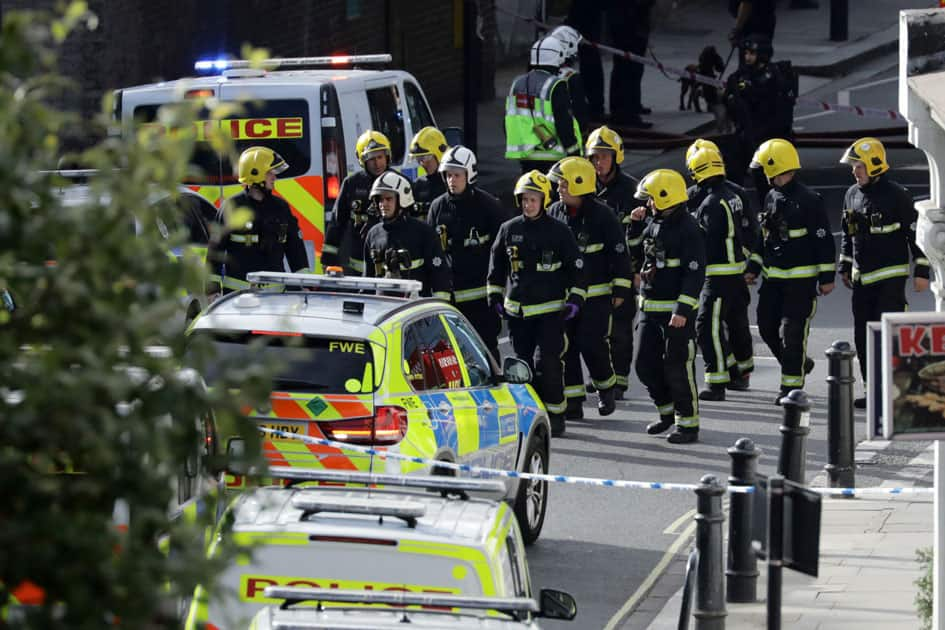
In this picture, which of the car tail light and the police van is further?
the police van

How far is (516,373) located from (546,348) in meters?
2.94

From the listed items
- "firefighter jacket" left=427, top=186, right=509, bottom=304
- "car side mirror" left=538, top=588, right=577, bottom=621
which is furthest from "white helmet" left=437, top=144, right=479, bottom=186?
"car side mirror" left=538, top=588, right=577, bottom=621

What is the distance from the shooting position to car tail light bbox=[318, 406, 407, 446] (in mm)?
9633

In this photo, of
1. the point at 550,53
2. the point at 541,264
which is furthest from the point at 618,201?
the point at 550,53

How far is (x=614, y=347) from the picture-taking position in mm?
15766

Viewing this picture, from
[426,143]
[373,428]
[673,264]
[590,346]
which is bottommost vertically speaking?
[590,346]

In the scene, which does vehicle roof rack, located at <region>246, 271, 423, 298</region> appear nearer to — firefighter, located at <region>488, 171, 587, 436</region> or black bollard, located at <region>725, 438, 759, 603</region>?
black bollard, located at <region>725, 438, 759, 603</region>

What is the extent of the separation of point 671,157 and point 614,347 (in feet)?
40.8

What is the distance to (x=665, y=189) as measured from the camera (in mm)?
14008

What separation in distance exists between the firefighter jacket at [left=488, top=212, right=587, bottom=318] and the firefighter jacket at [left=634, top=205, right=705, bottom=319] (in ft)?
1.73

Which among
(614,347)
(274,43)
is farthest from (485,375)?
(274,43)

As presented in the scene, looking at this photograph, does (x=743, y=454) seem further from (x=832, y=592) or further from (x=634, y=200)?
(x=634, y=200)

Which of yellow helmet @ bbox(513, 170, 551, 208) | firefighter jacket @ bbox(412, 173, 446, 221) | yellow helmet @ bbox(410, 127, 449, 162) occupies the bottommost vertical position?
firefighter jacket @ bbox(412, 173, 446, 221)

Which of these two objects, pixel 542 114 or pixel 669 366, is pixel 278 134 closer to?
pixel 542 114
